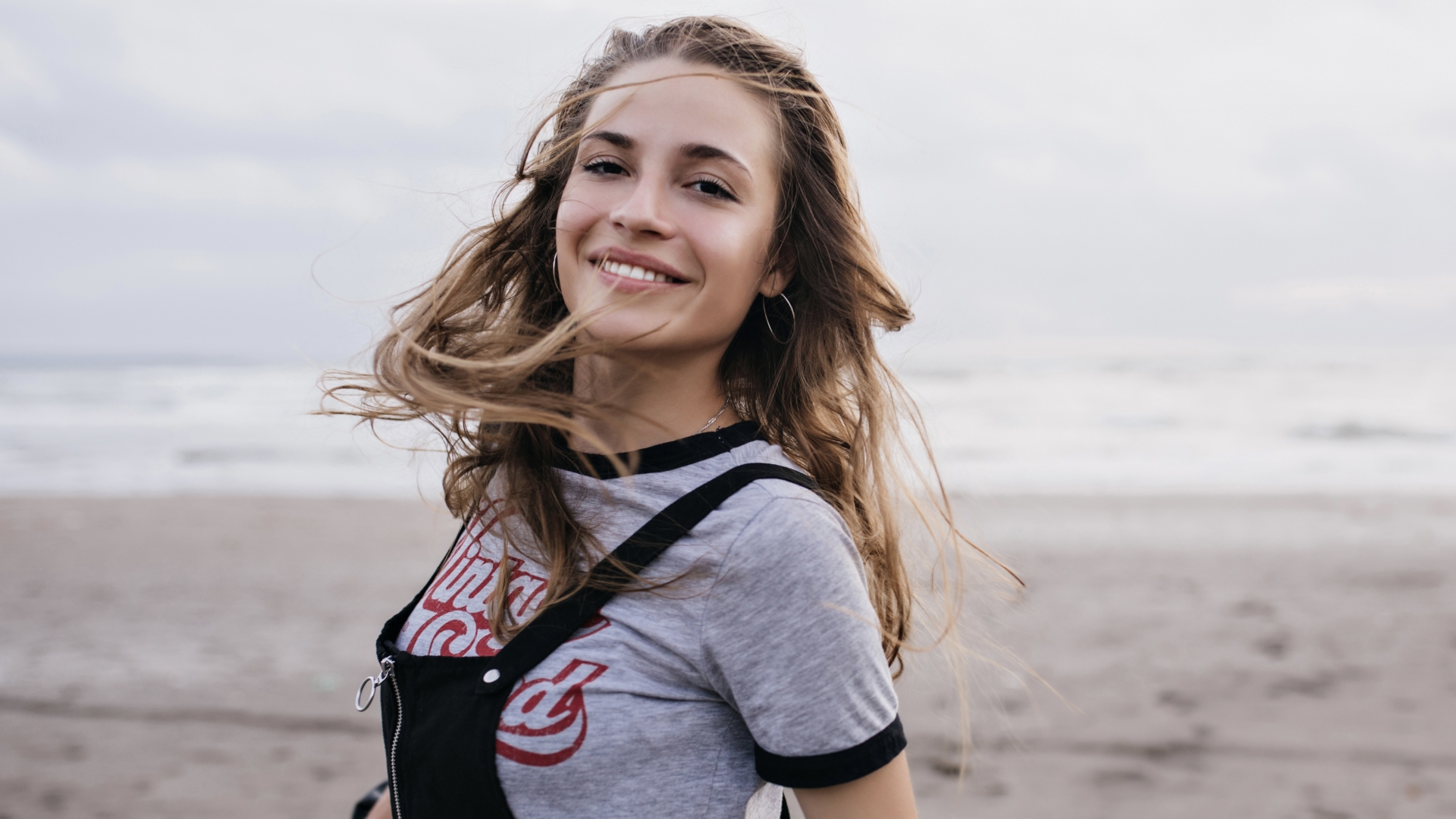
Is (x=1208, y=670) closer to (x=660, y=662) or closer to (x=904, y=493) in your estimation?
(x=904, y=493)

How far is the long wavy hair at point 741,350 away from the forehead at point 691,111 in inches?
1.4

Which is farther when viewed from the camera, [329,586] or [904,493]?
[329,586]

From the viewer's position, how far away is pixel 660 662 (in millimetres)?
1264

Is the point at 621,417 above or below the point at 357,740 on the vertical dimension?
above

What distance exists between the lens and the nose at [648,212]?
1.41 m

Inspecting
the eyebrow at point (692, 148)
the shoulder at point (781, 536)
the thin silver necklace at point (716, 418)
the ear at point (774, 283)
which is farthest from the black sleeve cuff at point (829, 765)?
the eyebrow at point (692, 148)

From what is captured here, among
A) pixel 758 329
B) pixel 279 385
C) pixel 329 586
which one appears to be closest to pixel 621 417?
pixel 758 329

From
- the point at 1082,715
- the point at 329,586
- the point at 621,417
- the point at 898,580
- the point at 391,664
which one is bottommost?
the point at 329,586

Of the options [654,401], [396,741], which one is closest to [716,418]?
[654,401]

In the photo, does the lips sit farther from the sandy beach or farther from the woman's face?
the sandy beach

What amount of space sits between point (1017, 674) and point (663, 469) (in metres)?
0.94

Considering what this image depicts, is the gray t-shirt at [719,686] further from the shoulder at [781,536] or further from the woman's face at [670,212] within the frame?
the woman's face at [670,212]

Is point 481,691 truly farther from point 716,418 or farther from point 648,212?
point 648,212

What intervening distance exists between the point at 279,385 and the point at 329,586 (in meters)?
24.2
